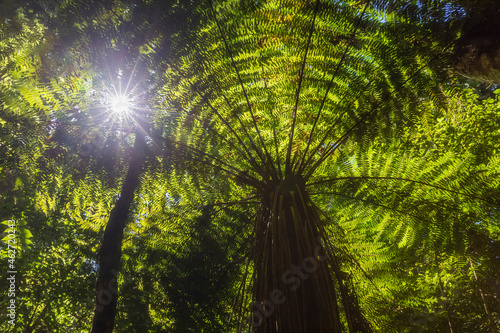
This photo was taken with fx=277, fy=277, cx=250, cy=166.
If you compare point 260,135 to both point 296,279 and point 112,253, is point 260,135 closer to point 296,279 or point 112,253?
point 296,279

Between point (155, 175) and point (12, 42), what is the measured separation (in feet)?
2.97

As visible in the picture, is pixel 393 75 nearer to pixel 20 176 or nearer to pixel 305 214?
pixel 305 214

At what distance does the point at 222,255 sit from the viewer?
1880 millimetres

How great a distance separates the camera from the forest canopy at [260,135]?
3.48ft

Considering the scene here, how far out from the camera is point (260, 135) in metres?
1.45

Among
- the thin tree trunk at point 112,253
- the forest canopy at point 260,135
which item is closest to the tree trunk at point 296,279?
the forest canopy at point 260,135

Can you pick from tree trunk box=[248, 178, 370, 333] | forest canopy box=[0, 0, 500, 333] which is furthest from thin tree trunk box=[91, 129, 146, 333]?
tree trunk box=[248, 178, 370, 333]

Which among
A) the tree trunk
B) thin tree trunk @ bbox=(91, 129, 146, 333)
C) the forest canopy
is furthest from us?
thin tree trunk @ bbox=(91, 129, 146, 333)

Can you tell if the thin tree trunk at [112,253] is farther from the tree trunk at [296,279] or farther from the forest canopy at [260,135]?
the tree trunk at [296,279]

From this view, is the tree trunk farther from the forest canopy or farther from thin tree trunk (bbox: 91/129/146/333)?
thin tree trunk (bbox: 91/129/146/333)

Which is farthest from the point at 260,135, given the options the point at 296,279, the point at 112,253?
the point at 112,253

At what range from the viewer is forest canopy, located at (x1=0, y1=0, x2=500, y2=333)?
1062mm

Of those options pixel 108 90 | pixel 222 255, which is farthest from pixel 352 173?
pixel 108 90

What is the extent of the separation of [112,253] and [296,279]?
90 cm
